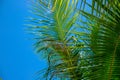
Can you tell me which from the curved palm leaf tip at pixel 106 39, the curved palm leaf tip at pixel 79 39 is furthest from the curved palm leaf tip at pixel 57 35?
the curved palm leaf tip at pixel 106 39

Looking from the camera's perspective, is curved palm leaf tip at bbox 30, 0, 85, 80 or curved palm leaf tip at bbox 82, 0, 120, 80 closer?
curved palm leaf tip at bbox 82, 0, 120, 80

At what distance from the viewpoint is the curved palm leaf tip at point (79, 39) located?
2.72 feet

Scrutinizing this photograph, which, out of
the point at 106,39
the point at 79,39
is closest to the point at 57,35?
the point at 79,39

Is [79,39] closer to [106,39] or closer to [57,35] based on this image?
[57,35]

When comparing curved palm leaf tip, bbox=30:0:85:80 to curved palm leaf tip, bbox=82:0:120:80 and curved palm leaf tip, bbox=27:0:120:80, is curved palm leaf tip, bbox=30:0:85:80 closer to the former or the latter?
curved palm leaf tip, bbox=27:0:120:80

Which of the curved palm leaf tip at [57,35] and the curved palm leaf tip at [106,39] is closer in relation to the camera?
the curved palm leaf tip at [106,39]

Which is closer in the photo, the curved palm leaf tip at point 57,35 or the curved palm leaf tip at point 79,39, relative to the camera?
the curved palm leaf tip at point 79,39

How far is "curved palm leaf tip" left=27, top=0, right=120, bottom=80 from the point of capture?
83cm

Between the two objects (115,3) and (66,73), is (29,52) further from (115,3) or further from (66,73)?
(115,3)

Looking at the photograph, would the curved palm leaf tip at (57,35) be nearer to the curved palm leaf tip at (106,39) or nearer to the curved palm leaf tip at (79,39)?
the curved palm leaf tip at (79,39)

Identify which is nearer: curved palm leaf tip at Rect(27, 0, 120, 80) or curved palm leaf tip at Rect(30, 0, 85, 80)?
curved palm leaf tip at Rect(27, 0, 120, 80)

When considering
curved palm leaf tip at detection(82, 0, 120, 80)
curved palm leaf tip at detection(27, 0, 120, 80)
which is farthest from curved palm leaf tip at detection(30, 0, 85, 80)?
curved palm leaf tip at detection(82, 0, 120, 80)

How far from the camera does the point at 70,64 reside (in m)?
1.27

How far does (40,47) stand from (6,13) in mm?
2437
